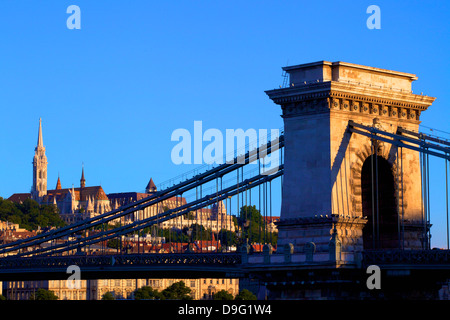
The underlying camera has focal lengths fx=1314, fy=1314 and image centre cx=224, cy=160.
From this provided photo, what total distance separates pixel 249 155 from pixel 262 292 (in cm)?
2535

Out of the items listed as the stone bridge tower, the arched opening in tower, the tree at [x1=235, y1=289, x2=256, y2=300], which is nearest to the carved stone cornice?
the stone bridge tower

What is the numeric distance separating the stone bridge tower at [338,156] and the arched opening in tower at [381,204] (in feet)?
0.34

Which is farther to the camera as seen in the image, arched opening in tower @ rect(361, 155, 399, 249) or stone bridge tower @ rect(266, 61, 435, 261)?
arched opening in tower @ rect(361, 155, 399, 249)

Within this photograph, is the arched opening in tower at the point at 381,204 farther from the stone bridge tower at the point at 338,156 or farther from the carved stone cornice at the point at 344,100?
the carved stone cornice at the point at 344,100

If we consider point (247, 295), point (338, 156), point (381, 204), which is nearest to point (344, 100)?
point (338, 156)

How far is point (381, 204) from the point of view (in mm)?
82375

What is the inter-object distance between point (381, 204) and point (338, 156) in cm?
608

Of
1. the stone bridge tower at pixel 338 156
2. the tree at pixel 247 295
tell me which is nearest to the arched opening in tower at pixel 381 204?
the stone bridge tower at pixel 338 156

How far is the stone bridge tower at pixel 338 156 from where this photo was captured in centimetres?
7744

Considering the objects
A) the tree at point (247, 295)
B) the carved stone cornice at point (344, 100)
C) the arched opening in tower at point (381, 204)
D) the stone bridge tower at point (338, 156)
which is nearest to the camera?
the carved stone cornice at point (344, 100)

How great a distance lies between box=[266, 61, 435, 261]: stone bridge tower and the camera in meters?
77.4

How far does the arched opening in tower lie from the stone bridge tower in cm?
10

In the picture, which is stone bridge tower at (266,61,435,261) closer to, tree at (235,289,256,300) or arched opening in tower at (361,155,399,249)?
arched opening in tower at (361,155,399,249)
